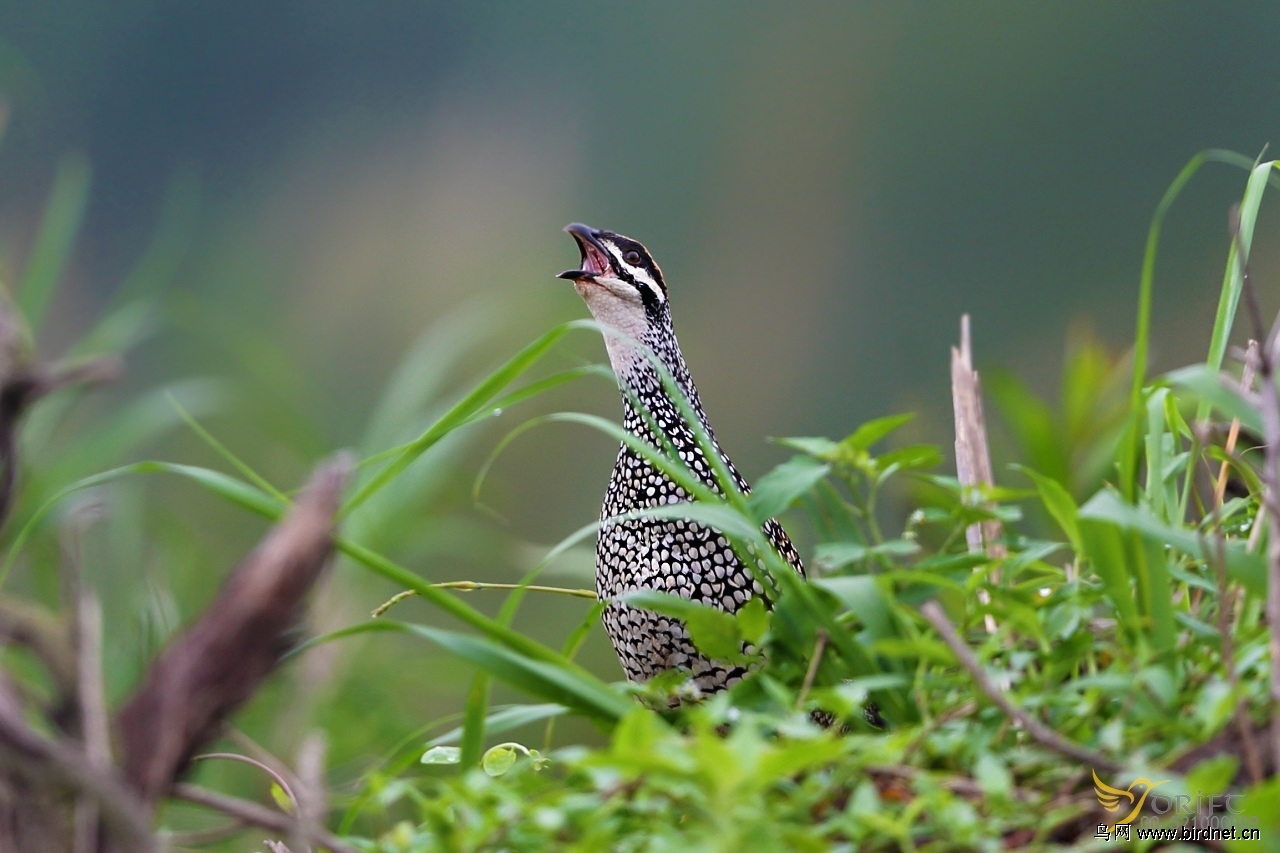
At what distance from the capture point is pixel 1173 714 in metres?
0.98

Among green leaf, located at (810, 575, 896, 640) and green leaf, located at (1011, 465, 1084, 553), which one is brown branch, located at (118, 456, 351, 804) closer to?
green leaf, located at (810, 575, 896, 640)

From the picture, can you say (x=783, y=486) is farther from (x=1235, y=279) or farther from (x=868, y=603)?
(x=1235, y=279)

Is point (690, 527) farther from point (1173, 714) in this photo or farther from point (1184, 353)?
point (1184, 353)

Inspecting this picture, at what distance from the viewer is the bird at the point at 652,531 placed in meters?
1.91

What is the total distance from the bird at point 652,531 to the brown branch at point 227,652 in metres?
0.73

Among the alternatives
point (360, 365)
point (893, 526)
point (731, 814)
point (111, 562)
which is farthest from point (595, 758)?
point (360, 365)

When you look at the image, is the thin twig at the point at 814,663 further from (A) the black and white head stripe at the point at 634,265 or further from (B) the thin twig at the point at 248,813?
(A) the black and white head stripe at the point at 634,265

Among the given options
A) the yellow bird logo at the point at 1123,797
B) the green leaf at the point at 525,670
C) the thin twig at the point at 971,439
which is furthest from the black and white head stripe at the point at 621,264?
the yellow bird logo at the point at 1123,797

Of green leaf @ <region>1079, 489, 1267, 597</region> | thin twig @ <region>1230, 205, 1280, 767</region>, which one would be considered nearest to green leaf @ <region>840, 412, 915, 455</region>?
green leaf @ <region>1079, 489, 1267, 597</region>

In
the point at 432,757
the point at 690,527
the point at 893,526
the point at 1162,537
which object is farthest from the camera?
the point at 893,526

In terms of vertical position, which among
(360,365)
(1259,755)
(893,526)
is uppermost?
(1259,755)

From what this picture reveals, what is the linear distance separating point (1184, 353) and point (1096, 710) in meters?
4.38

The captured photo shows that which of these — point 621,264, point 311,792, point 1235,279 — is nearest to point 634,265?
point 621,264

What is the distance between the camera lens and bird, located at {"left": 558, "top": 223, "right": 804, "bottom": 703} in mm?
1909
